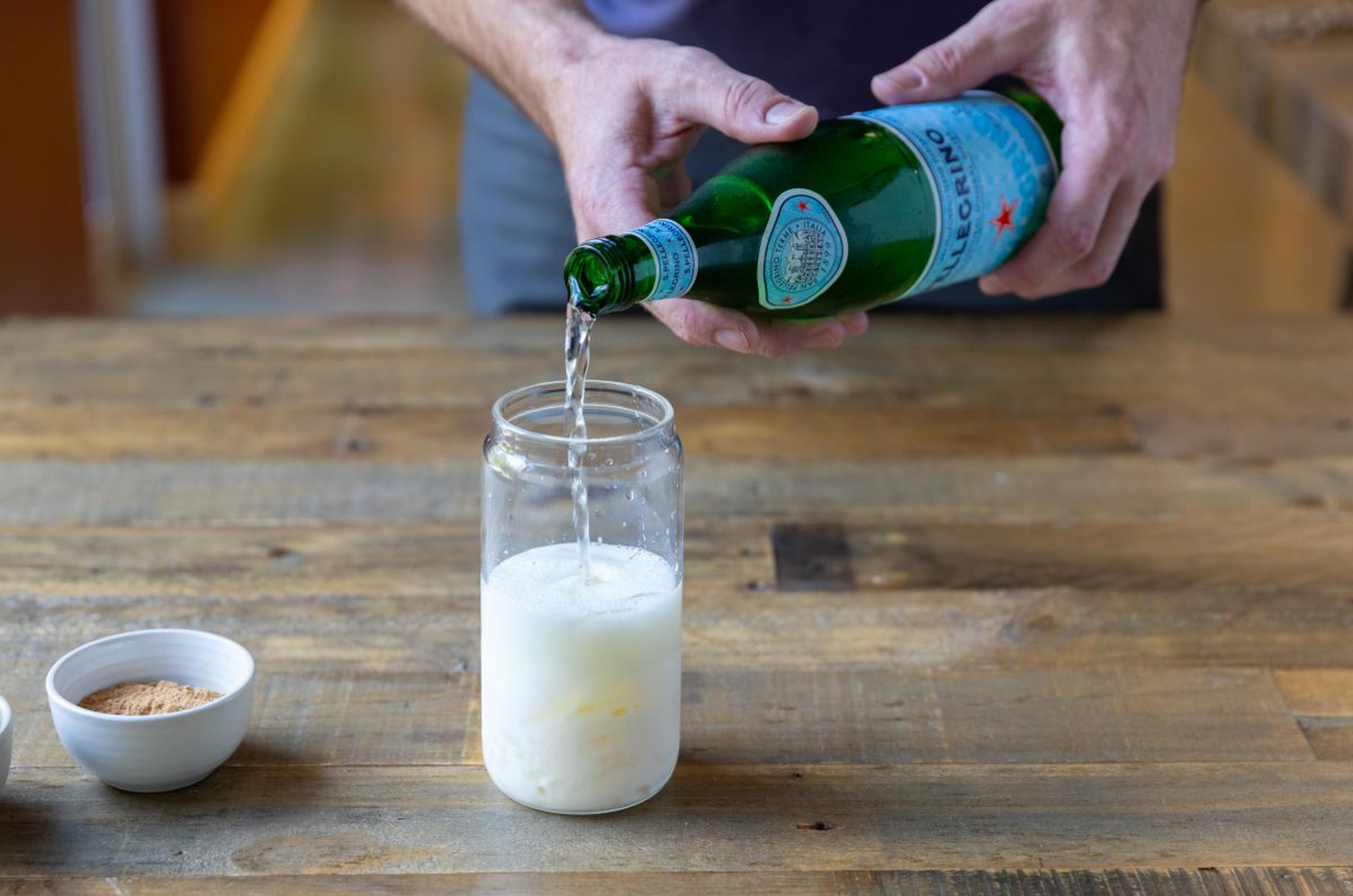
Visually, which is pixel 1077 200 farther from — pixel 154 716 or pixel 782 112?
pixel 154 716

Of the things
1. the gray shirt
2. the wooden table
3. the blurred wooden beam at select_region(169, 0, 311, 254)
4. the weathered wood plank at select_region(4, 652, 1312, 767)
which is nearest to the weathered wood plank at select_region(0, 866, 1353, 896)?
the wooden table

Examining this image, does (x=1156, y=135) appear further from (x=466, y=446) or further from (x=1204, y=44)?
(x=1204, y=44)

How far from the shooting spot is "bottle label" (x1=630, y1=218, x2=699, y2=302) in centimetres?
82

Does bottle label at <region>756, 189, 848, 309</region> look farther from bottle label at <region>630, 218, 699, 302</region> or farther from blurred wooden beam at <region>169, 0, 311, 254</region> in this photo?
blurred wooden beam at <region>169, 0, 311, 254</region>

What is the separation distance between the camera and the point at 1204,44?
2.49m

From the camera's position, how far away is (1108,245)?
3.71 ft

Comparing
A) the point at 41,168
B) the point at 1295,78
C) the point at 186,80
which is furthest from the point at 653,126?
the point at 186,80

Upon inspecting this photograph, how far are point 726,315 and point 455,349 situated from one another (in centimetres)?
53

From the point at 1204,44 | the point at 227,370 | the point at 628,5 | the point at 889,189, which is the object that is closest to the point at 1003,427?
the point at 889,189

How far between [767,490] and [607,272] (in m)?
0.42

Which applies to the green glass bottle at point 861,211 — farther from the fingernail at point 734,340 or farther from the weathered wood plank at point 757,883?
the weathered wood plank at point 757,883

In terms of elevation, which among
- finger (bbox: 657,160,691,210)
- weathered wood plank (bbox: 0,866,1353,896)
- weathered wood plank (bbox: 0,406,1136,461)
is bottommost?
weathered wood plank (bbox: 0,406,1136,461)

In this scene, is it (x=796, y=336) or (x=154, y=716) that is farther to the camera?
(x=796, y=336)

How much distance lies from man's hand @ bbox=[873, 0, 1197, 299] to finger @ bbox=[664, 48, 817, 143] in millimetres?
128
